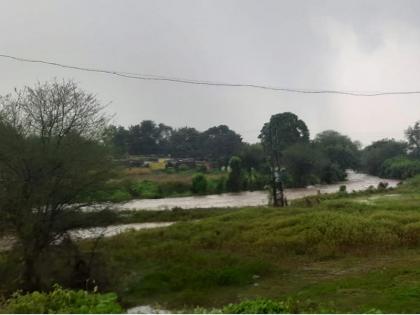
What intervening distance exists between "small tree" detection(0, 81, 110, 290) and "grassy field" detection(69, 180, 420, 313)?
2.42 m

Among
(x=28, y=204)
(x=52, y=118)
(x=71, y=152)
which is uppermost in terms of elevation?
(x=52, y=118)

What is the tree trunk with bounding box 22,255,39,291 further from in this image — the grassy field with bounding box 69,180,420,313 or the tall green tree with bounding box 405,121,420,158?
the tall green tree with bounding box 405,121,420,158

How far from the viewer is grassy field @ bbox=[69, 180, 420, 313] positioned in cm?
1380


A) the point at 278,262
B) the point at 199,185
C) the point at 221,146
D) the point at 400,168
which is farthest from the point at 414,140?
the point at 278,262

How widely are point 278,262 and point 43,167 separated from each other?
912cm

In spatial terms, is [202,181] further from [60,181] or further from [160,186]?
[60,181]

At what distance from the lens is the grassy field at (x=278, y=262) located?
13797 millimetres

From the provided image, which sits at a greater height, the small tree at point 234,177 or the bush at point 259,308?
the small tree at point 234,177

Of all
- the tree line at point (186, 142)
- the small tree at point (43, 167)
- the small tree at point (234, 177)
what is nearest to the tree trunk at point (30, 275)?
the small tree at point (43, 167)

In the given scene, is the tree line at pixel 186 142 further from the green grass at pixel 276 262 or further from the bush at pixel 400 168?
the green grass at pixel 276 262

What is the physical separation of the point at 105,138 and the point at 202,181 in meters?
39.3

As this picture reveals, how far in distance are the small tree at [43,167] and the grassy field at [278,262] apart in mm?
2418

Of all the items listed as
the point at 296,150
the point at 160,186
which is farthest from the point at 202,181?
the point at 296,150

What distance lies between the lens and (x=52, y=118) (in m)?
17.6
